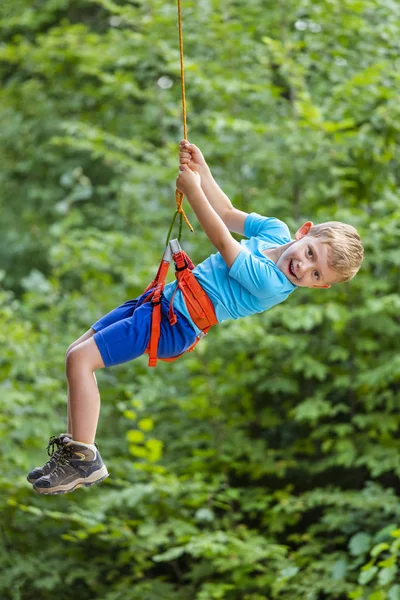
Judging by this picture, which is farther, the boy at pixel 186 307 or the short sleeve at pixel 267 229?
the short sleeve at pixel 267 229

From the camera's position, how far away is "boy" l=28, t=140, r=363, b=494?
1.75 meters

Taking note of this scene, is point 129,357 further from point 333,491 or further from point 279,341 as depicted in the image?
point 333,491

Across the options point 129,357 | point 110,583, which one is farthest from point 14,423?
point 129,357

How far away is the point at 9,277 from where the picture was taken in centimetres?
639

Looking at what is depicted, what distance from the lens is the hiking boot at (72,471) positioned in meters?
1.74

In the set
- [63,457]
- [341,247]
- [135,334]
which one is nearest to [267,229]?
[341,247]

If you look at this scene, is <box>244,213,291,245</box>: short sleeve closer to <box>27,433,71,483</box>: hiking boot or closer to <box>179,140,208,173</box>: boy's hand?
<box>179,140,208,173</box>: boy's hand

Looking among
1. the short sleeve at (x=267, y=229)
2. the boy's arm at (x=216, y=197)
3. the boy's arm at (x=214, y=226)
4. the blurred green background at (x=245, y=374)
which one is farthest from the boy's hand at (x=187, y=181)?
the blurred green background at (x=245, y=374)

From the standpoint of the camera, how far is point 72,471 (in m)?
Answer: 1.75

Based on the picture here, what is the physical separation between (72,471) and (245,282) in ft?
1.85

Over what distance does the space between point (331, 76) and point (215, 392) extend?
65.4 inches

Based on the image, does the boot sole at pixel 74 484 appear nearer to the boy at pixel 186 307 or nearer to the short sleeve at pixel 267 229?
the boy at pixel 186 307

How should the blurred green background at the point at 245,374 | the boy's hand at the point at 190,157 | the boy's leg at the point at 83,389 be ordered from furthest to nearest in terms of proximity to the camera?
the blurred green background at the point at 245,374 → the boy's hand at the point at 190,157 → the boy's leg at the point at 83,389

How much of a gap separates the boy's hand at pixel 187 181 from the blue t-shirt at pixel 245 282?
18 cm
